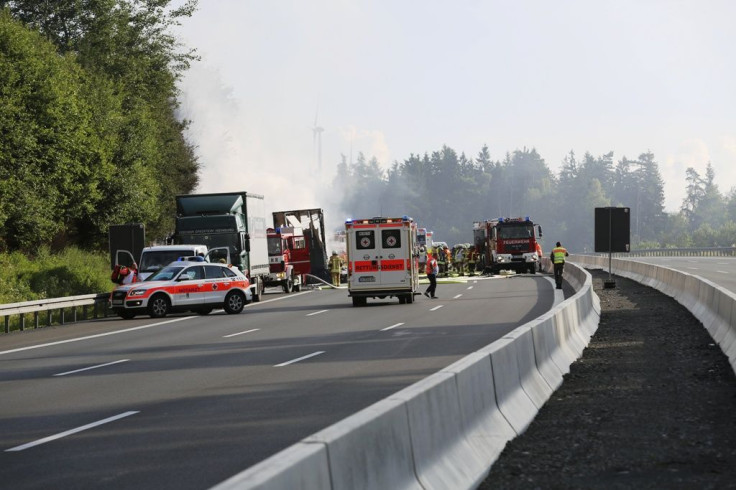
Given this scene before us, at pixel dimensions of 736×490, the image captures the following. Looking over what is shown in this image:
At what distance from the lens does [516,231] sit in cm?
6700

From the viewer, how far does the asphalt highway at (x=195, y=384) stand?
9781mm

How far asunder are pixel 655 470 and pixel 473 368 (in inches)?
62.2

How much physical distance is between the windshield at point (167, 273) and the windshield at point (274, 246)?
16408 millimetres

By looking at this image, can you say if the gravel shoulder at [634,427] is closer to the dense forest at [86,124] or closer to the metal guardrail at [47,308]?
the metal guardrail at [47,308]

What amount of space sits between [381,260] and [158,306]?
23.5ft

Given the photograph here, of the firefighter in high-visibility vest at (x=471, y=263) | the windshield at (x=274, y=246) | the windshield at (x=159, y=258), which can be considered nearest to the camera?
the windshield at (x=159, y=258)

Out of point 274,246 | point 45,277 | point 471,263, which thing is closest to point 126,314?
point 45,277

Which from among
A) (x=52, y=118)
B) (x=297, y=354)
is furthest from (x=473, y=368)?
(x=52, y=118)

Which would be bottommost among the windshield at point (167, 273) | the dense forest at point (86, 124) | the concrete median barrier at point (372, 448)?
the concrete median barrier at point (372, 448)

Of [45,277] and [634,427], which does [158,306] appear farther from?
[634,427]

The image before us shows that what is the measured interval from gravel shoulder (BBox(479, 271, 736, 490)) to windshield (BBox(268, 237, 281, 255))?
1263 inches

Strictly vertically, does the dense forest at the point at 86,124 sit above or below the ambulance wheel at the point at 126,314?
above

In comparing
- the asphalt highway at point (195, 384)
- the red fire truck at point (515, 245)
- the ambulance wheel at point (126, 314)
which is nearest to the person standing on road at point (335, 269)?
the red fire truck at point (515, 245)

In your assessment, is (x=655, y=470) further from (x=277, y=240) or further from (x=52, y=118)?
(x=52, y=118)
